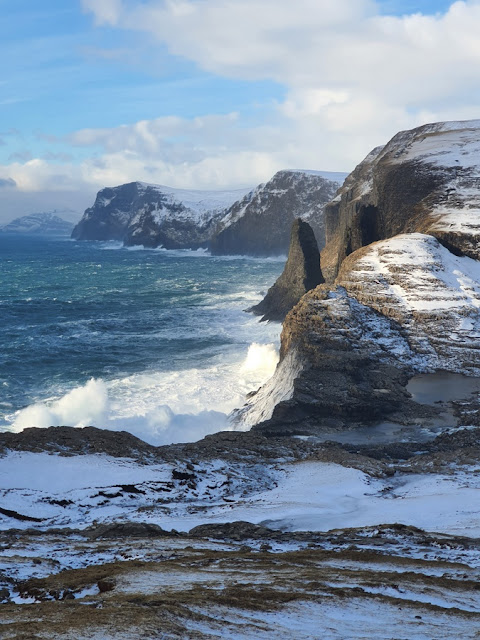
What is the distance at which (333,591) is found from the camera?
11.3m

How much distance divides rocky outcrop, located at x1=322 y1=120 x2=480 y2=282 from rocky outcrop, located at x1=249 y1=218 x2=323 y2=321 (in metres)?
2.85

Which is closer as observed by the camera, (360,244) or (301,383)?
(301,383)

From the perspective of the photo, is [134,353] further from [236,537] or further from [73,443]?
[236,537]

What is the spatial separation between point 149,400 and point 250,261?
11311 cm

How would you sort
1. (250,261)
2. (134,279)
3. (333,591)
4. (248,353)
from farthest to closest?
1. (250,261)
2. (134,279)
3. (248,353)
4. (333,591)

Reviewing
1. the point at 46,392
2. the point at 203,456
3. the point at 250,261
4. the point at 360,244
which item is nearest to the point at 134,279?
the point at 250,261

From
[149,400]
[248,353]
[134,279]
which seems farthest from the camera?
[134,279]

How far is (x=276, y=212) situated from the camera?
165m

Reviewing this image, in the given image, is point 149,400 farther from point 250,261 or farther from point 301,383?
point 250,261

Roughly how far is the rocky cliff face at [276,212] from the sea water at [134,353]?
4873 cm

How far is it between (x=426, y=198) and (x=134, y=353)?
30.9 meters

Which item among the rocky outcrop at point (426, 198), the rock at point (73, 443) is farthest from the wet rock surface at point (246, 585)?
the rocky outcrop at point (426, 198)

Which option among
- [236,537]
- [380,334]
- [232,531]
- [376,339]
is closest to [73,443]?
[232,531]

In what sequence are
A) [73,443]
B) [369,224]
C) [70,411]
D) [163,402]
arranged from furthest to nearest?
[369,224] < [163,402] < [70,411] < [73,443]
